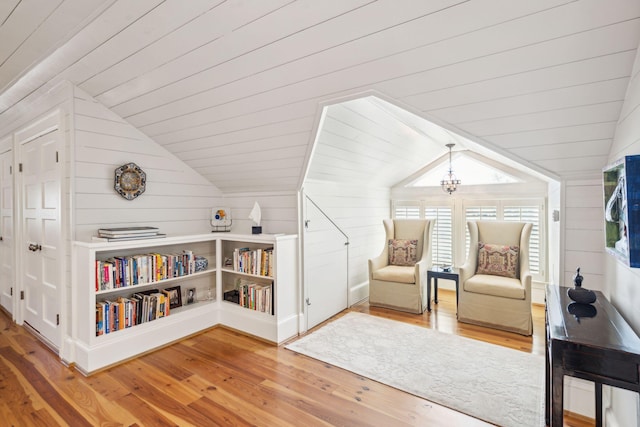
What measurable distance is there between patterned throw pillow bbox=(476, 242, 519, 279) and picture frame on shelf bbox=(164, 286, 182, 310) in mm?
3347

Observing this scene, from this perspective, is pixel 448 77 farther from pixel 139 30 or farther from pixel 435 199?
pixel 435 199

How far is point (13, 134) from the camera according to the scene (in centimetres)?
360

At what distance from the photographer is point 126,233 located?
2.72 m

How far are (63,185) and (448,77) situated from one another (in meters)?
3.00

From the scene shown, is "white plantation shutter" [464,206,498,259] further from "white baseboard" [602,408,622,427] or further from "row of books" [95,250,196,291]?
"row of books" [95,250,196,291]

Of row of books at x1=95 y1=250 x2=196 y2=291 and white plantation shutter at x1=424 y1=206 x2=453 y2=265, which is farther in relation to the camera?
white plantation shutter at x1=424 y1=206 x2=453 y2=265

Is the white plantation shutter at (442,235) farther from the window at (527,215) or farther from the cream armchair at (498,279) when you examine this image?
the cream armchair at (498,279)

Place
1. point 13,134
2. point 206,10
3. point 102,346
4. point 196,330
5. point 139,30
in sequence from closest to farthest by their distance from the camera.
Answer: point 206,10
point 139,30
point 102,346
point 196,330
point 13,134

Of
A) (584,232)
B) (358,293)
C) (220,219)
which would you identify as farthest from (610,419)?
(220,219)

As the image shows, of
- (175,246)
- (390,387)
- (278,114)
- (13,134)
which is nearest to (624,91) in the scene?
(278,114)

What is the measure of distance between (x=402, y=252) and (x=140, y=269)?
3.03m

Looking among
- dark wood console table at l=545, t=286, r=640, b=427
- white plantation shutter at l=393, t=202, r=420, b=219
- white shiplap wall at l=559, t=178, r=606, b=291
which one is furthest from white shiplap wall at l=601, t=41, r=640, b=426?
white plantation shutter at l=393, t=202, r=420, b=219

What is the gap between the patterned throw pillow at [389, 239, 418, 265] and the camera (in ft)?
14.0

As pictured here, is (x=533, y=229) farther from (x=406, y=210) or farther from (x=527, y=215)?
(x=406, y=210)
